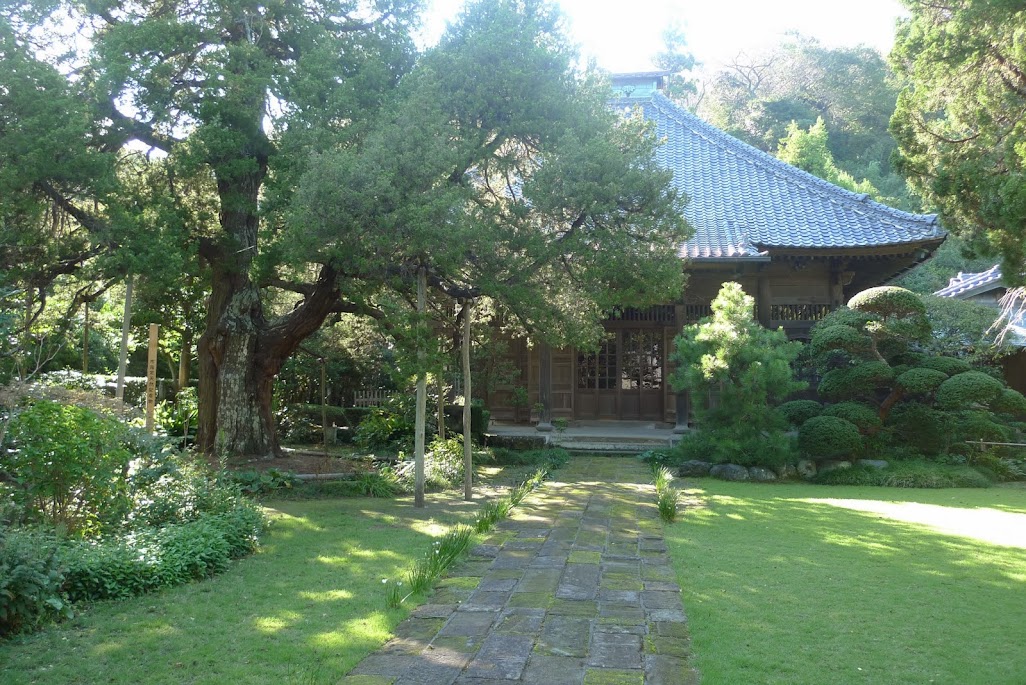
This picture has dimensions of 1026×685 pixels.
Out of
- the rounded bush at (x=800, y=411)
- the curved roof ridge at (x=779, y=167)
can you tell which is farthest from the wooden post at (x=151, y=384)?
the curved roof ridge at (x=779, y=167)

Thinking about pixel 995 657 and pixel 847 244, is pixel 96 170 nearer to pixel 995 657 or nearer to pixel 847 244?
pixel 995 657

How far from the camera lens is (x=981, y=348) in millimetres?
12773

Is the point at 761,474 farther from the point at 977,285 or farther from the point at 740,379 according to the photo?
the point at 977,285

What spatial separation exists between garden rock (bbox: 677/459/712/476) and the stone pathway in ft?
12.8

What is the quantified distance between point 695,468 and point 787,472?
126 cm

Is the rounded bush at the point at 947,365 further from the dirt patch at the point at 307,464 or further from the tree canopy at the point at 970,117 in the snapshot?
the dirt patch at the point at 307,464

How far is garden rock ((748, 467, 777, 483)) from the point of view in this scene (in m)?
11.0

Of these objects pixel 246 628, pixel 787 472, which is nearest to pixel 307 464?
pixel 246 628

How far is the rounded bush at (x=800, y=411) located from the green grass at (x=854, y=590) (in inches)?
115

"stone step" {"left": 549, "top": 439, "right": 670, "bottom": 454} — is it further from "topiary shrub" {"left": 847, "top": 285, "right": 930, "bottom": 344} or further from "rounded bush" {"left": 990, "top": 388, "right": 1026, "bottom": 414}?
"rounded bush" {"left": 990, "top": 388, "right": 1026, "bottom": 414}

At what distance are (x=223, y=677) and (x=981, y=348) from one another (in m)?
12.6

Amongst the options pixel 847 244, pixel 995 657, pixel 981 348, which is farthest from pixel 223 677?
pixel 981 348

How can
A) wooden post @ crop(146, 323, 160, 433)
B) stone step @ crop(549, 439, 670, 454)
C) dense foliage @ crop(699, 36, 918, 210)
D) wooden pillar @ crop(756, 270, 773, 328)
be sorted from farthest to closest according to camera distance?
dense foliage @ crop(699, 36, 918, 210)
wooden pillar @ crop(756, 270, 773, 328)
stone step @ crop(549, 439, 670, 454)
wooden post @ crop(146, 323, 160, 433)

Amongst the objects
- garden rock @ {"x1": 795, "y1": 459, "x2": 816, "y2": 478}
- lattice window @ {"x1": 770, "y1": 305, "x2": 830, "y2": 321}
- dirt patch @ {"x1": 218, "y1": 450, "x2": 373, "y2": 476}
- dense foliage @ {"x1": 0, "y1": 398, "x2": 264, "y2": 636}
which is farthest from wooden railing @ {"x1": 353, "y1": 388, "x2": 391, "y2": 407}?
dense foliage @ {"x1": 0, "y1": 398, "x2": 264, "y2": 636}
